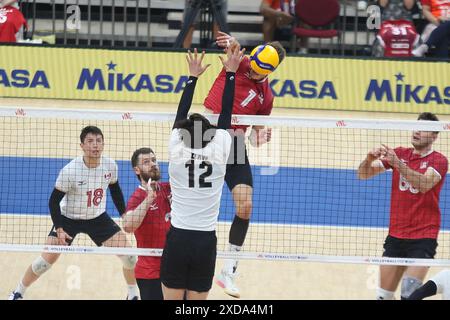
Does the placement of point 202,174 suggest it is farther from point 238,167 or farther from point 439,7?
point 439,7

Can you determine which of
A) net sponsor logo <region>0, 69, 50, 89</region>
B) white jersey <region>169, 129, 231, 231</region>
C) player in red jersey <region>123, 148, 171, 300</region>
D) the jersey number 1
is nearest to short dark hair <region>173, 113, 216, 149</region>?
white jersey <region>169, 129, 231, 231</region>

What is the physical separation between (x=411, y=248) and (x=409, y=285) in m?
0.38

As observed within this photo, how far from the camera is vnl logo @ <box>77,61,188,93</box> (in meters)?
17.5

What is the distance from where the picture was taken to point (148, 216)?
9.33m

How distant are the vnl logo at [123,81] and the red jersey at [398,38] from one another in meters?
3.80

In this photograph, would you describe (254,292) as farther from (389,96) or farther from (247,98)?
(389,96)

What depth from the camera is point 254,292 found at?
35.7 ft

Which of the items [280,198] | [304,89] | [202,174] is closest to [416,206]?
[202,174]

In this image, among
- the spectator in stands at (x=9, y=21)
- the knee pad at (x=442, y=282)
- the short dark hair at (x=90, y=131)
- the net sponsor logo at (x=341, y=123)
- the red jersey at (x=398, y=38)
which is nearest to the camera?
the knee pad at (x=442, y=282)

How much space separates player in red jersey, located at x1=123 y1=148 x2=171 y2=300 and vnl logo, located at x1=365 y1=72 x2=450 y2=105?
9118mm

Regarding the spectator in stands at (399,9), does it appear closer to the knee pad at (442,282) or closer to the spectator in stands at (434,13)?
the spectator in stands at (434,13)

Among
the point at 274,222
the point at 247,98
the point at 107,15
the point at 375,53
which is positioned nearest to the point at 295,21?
the point at 375,53

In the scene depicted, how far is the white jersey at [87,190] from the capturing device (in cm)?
1012

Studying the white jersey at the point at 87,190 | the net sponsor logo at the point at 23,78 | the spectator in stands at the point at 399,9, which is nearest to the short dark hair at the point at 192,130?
the white jersey at the point at 87,190
